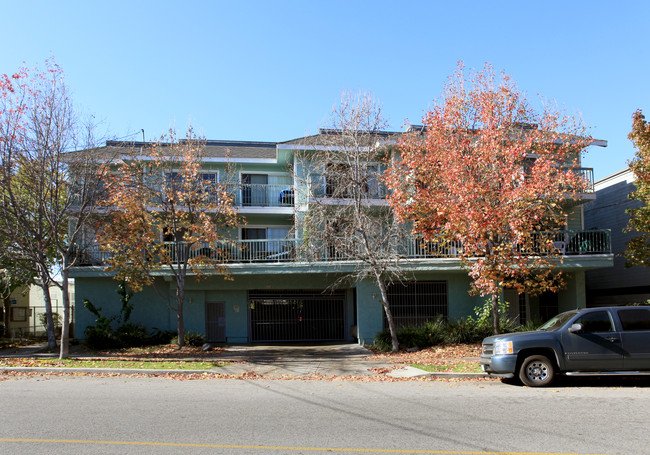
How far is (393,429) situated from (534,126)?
41.6 ft

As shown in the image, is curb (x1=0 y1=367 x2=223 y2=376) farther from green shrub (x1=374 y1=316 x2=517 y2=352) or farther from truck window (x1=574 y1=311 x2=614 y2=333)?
truck window (x1=574 y1=311 x2=614 y2=333)

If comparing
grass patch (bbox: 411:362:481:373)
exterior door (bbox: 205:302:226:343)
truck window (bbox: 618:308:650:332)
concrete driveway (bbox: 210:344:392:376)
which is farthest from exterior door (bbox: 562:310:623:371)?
exterior door (bbox: 205:302:226:343)

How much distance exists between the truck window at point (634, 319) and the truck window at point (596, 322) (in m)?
0.26

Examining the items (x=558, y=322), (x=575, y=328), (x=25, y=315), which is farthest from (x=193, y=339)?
(x=25, y=315)

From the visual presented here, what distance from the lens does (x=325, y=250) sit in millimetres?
18922

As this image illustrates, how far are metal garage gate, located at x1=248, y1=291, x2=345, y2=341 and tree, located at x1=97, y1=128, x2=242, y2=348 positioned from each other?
4.05 meters

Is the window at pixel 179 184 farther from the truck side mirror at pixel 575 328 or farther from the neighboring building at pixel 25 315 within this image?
the truck side mirror at pixel 575 328

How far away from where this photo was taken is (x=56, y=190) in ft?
49.4

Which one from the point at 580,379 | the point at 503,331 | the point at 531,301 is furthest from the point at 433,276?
the point at 580,379

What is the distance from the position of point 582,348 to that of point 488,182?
6069 millimetres

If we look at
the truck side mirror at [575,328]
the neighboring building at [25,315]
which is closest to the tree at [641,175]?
the truck side mirror at [575,328]

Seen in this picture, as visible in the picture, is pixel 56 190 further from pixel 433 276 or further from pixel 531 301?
pixel 531 301

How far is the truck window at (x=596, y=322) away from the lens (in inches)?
417

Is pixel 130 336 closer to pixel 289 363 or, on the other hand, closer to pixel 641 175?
pixel 289 363
